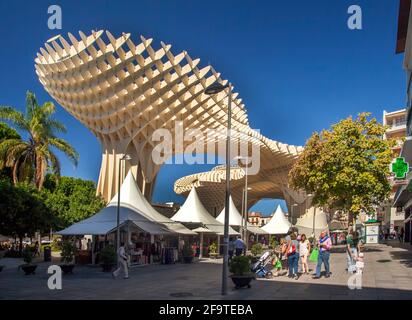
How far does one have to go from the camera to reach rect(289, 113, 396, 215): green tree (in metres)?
29.0

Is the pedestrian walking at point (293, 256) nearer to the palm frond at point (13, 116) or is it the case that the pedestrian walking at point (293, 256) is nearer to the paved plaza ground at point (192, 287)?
the paved plaza ground at point (192, 287)

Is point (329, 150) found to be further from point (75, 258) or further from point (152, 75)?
point (152, 75)

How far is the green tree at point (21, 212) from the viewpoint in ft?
98.5

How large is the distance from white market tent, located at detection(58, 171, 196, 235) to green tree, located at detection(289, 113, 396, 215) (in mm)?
9723

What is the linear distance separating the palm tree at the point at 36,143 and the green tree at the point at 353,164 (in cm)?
2049

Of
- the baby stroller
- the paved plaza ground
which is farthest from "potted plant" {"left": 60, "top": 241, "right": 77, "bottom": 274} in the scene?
the baby stroller

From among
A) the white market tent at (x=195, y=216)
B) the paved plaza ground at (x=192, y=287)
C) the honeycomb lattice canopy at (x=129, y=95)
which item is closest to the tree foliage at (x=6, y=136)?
the honeycomb lattice canopy at (x=129, y=95)

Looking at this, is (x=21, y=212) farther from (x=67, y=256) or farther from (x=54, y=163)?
(x=67, y=256)

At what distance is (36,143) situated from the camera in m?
38.4

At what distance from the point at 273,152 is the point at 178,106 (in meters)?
18.1

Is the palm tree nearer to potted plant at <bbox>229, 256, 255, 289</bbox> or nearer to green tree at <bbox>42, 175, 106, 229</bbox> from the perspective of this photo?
green tree at <bbox>42, 175, 106, 229</bbox>

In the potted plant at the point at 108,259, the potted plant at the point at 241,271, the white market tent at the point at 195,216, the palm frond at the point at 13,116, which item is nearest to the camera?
the potted plant at the point at 241,271

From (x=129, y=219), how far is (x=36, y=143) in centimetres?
1825
